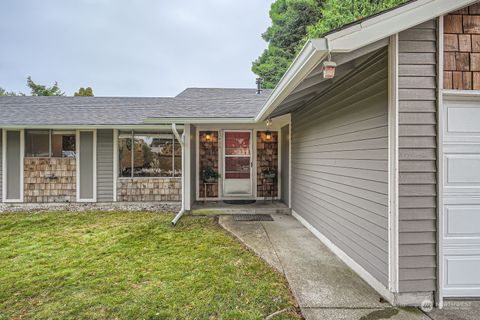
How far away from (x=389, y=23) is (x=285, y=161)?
4.85 metres

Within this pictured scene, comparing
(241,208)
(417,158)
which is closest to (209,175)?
(241,208)

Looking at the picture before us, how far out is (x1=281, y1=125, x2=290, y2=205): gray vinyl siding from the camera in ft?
21.2

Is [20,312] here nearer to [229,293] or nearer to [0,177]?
[229,293]

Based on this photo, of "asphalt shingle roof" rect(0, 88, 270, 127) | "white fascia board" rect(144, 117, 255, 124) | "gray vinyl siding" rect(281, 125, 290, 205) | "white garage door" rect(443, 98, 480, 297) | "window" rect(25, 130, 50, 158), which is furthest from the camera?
"window" rect(25, 130, 50, 158)

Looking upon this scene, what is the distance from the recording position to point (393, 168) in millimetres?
2346

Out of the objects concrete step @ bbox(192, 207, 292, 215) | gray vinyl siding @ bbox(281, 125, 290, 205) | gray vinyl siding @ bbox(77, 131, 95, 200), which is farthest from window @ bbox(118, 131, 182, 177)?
gray vinyl siding @ bbox(281, 125, 290, 205)

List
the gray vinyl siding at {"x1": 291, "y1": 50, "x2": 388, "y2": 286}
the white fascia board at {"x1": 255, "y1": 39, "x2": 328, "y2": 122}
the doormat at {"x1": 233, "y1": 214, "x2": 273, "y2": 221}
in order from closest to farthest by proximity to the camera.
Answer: the white fascia board at {"x1": 255, "y1": 39, "x2": 328, "y2": 122}
the gray vinyl siding at {"x1": 291, "y1": 50, "x2": 388, "y2": 286}
the doormat at {"x1": 233, "y1": 214, "x2": 273, "y2": 221}

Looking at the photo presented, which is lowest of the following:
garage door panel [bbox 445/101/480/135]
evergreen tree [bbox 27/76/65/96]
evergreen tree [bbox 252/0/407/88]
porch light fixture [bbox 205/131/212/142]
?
garage door panel [bbox 445/101/480/135]

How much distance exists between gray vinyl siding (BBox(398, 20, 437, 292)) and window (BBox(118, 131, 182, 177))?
6045 mm

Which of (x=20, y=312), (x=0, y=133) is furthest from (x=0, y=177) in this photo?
(x=20, y=312)

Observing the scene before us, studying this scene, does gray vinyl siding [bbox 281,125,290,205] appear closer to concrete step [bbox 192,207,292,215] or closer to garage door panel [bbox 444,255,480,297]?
concrete step [bbox 192,207,292,215]

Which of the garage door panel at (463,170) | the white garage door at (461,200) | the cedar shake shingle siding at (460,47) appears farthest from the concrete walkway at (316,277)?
the cedar shake shingle siding at (460,47)

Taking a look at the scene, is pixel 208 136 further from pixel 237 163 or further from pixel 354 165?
pixel 354 165

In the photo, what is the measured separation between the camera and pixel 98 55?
27.5m
